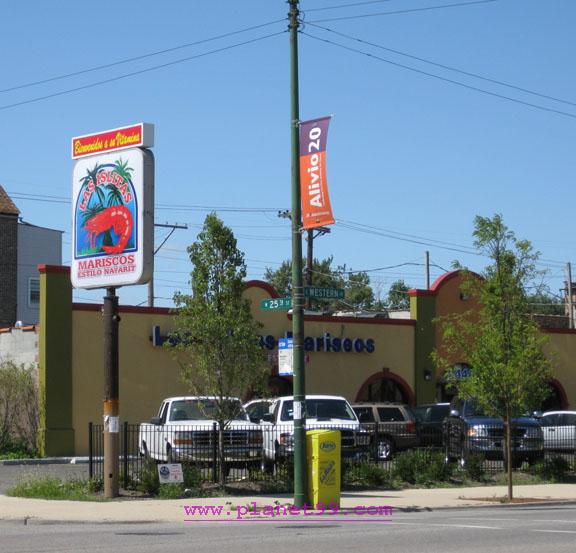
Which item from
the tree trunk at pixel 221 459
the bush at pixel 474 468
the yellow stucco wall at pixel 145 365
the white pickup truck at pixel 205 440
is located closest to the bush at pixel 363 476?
the white pickup truck at pixel 205 440

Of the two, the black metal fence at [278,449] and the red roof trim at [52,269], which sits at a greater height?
the red roof trim at [52,269]

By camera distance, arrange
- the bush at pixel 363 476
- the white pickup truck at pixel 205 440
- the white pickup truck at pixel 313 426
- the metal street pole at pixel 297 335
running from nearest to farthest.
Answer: the metal street pole at pixel 297 335
the white pickup truck at pixel 205 440
the bush at pixel 363 476
the white pickup truck at pixel 313 426

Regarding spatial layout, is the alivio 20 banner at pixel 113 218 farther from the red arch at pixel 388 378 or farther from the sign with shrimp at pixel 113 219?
the red arch at pixel 388 378

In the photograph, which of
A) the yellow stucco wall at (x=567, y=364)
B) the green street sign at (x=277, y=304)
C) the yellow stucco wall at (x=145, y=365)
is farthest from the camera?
the yellow stucco wall at (x=567, y=364)

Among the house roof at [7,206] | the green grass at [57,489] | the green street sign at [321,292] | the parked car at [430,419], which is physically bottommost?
the green grass at [57,489]

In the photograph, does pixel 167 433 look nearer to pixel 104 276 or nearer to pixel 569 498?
pixel 104 276

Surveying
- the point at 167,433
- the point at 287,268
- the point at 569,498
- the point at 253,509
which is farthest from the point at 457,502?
the point at 287,268

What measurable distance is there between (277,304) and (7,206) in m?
39.3

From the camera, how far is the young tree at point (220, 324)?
23.1m

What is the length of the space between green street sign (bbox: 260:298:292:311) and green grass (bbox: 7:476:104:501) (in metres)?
4.98

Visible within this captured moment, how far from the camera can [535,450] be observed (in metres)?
29.3

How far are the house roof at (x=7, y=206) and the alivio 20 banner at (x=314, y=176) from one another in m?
39.7

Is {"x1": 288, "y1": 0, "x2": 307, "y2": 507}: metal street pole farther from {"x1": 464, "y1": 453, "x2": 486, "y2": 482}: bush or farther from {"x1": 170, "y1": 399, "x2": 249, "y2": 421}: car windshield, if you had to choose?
{"x1": 464, "y1": 453, "x2": 486, "y2": 482}: bush

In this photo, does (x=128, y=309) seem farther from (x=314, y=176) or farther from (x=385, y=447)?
(x=314, y=176)
